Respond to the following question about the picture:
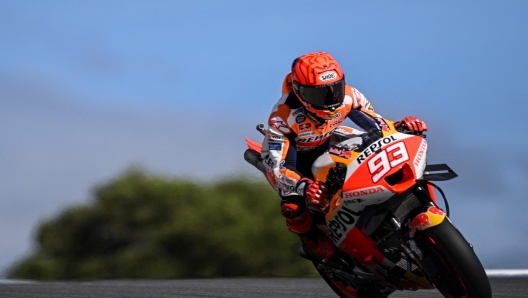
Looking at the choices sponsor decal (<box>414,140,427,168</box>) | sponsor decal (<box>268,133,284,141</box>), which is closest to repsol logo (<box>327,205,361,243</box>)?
sponsor decal (<box>414,140,427,168</box>)

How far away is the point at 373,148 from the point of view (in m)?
5.56

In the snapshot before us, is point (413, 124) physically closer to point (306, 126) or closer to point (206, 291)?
point (306, 126)

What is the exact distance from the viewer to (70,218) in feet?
48.4

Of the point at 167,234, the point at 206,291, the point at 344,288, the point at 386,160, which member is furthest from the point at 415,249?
the point at 167,234

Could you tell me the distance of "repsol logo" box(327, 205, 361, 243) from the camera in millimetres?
5785

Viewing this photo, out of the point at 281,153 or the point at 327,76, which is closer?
the point at 327,76

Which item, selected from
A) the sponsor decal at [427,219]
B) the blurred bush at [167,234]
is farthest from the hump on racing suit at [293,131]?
the blurred bush at [167,234]

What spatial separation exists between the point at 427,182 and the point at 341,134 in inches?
36.7

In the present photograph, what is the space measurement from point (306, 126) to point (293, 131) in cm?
11

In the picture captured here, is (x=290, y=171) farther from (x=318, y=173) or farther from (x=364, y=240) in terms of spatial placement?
(x=364, y=240)

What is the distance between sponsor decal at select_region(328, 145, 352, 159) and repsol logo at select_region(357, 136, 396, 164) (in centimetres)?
11

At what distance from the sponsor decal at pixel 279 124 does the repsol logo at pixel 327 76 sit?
1.72 ft

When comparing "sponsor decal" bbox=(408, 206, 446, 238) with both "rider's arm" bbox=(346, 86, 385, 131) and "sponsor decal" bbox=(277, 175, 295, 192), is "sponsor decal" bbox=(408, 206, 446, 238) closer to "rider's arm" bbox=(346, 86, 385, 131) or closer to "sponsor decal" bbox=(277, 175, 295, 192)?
"rider's arm" bbox=(346, 86, 385, 131)

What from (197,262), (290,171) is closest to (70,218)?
(197,262)
